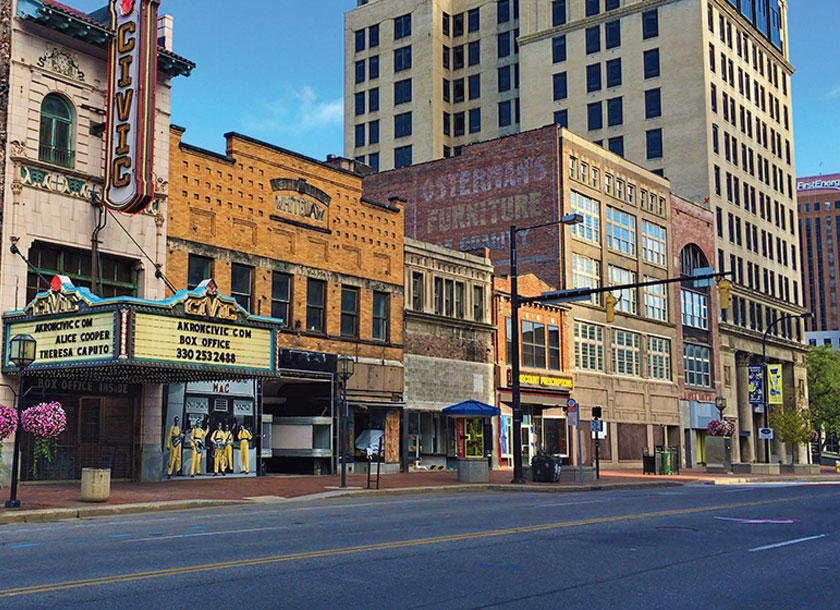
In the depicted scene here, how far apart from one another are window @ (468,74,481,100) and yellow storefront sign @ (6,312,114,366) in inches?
2528

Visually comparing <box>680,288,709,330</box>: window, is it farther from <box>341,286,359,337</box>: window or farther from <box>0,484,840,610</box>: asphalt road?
<box>0,484,840,610</box>: asphalt road

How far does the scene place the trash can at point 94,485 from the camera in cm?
2108

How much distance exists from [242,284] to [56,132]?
8.44m

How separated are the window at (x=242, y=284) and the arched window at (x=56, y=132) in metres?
7.12

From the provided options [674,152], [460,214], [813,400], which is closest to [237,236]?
[460,214]

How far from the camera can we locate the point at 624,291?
5669 cm

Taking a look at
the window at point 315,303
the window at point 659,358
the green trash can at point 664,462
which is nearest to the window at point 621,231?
the window at point 659,358

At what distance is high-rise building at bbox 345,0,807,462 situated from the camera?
70.9m

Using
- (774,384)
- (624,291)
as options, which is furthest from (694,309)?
(624,291)

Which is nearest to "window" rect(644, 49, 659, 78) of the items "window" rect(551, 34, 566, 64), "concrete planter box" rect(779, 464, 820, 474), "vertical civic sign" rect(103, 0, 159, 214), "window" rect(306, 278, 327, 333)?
"window" rect(551, 34, 566, 64)

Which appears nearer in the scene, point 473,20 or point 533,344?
point 533,344

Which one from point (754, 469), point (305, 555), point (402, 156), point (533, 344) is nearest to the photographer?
point (305, 555)

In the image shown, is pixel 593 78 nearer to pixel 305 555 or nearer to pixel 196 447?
pixel 196 447

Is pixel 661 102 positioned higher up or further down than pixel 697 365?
higher up
